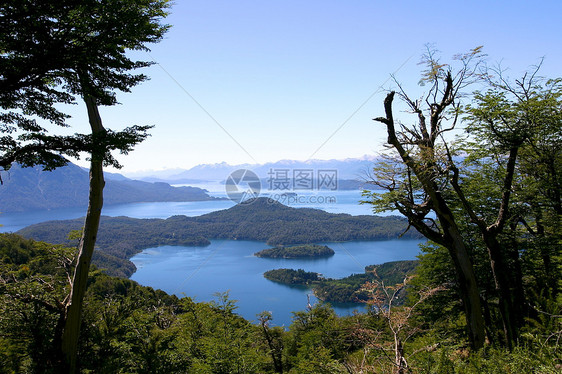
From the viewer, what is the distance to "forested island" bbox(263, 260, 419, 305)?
4479 cm

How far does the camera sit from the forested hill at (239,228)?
93312mm

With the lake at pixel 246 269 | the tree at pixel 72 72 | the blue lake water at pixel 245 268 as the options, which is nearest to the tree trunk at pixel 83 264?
the tree at pixel 72 72

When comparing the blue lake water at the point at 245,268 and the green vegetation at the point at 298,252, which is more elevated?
the green vegetation at the point at 298,252

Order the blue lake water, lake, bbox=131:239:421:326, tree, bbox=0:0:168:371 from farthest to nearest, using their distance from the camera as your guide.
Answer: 1. the blue lake water
2. lake, bbox=131:239:421:326
3. tree, bbox=0:0:168:371

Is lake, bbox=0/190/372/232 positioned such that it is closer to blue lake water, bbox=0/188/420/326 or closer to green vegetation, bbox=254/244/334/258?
green vegetation, bbox=254/244/334/258

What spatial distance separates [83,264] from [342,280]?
50.6 meters

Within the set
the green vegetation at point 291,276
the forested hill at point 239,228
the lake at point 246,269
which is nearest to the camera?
the lake at point 246,269

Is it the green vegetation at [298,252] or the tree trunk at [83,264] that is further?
the green vegetation at [298,252]

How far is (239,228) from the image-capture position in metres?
112

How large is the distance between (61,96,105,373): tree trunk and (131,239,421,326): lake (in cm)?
3480

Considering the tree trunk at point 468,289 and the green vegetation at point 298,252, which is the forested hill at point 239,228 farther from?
the tree trunk at point 468,289

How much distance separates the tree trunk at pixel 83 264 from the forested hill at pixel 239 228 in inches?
3402

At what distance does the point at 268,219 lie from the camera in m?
117

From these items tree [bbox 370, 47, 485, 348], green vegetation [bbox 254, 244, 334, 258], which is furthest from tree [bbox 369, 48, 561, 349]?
green vegetation [bbox 254, 244, 334, 258]
